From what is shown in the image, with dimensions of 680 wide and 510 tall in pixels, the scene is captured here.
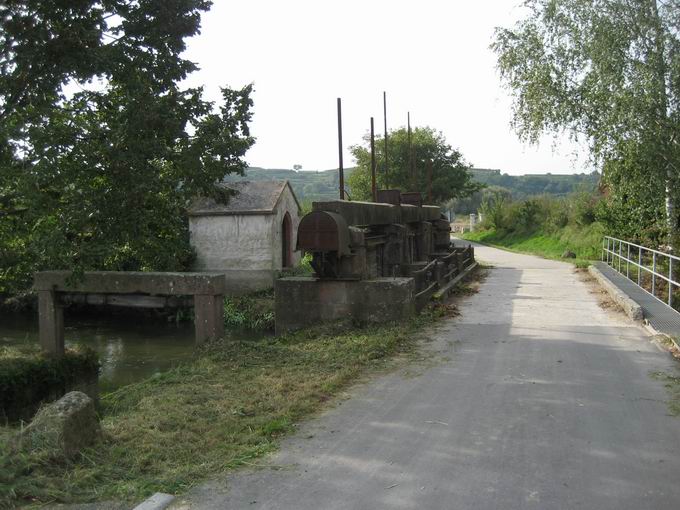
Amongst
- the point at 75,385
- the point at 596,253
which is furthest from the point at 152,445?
the point at 596,253

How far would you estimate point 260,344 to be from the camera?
8.77m

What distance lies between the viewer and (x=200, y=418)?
5258 mm

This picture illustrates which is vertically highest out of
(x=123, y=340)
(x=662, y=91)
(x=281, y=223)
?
(x=662, y=91)

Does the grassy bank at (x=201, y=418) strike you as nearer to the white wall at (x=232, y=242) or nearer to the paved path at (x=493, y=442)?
the paved path at (x=493, y=442)

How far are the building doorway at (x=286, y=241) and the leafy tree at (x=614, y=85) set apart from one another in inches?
372

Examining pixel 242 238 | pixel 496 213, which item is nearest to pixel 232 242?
pixel 242 238

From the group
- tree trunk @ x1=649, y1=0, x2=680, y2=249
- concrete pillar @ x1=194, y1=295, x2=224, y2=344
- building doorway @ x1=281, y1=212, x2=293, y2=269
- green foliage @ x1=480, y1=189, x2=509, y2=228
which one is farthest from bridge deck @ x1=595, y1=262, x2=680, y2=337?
green foliage @ x1=480, y1=189, x2=509, y2=228

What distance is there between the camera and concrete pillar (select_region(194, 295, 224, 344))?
926cm

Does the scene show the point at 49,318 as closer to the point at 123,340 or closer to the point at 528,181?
→ the point at 123,340

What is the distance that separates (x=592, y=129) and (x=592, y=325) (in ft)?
29.7

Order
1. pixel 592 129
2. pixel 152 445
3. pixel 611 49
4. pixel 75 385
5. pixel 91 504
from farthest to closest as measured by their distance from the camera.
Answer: pixel 592 129, pixel 611 49, pixel 75 385, pixel 152 445, pixel 91 504

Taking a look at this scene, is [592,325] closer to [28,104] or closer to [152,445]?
[152,445]

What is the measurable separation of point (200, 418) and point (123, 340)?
47.1 feet

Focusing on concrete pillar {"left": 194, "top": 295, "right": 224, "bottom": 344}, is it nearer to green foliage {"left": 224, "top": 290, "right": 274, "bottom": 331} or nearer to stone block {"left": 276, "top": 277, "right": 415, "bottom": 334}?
stone block {"left": 276, "top": 277, "right": 415, "bottom": 334}
